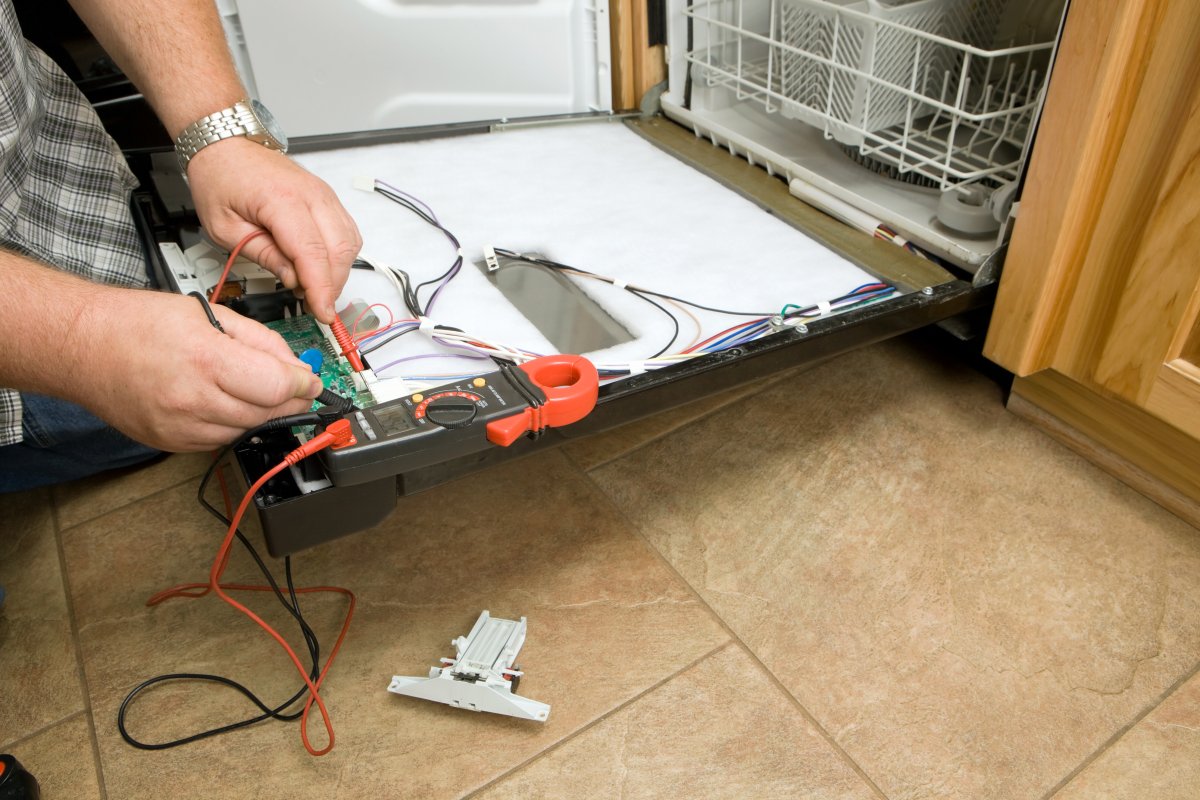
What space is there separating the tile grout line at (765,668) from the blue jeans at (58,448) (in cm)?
58

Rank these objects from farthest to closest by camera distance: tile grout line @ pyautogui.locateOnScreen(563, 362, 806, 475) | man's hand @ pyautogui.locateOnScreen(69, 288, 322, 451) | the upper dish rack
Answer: tile grout line @ pyautogui.locateOnScreen(563, 362, 806, 475)
the upper dish rack
man's hand @ pyautogui.locateOnScreen(69, 288, 322, 451)

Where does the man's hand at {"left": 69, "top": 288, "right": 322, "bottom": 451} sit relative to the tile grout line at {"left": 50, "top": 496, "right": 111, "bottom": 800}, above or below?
above

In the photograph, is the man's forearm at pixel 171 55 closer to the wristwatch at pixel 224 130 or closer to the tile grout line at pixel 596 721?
the wristwatch at pixel 224 130

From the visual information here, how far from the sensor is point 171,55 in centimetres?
85

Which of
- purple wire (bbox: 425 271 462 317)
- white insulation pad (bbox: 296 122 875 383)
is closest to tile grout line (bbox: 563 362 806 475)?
white insulation pad (bbox: 296 122 875 383)

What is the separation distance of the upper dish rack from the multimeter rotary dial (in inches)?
22.1

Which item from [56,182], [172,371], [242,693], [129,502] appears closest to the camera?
[172,371]

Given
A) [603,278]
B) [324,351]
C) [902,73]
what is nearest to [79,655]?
[324,351]

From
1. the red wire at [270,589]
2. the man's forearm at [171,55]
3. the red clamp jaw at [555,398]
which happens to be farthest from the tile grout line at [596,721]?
the man's forearm at [171,55]

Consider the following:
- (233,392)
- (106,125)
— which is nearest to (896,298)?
(233,392)

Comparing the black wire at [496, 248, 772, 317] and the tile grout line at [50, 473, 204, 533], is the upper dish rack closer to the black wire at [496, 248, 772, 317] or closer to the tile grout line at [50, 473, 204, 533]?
the black wire at [496, 248, 772, 317]

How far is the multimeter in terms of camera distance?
612 millimetres

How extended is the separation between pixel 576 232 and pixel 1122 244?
1.82ft

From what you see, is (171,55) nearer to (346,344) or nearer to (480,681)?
(346,344)
